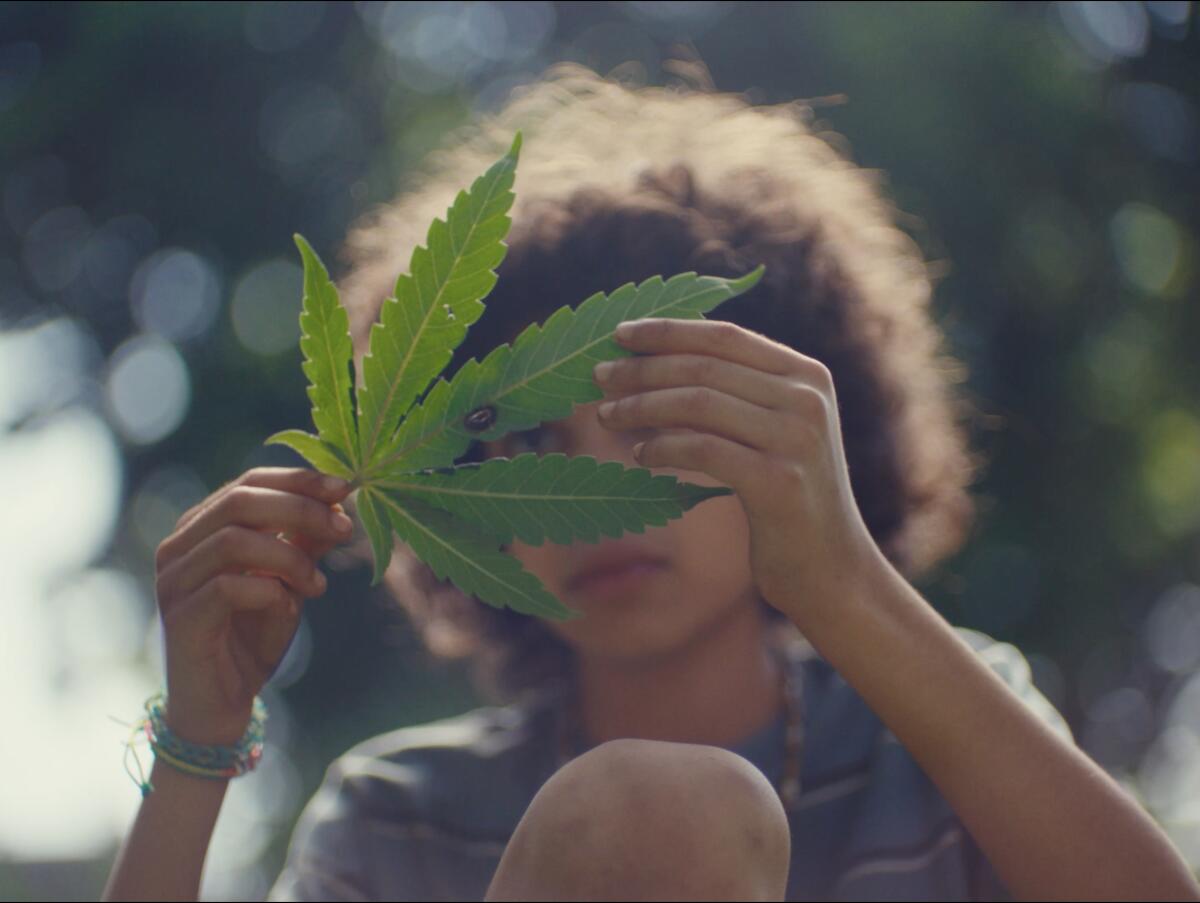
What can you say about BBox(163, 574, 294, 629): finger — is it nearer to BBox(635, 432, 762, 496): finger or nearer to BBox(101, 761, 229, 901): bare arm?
BBox(101, 761, 229, 901): bare arm

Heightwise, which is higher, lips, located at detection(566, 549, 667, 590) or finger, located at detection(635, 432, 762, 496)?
finger, located at detection(635, 432, 762, 496)

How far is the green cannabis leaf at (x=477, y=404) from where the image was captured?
615mm

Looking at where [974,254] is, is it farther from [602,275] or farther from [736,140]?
[602,275]

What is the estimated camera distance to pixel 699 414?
28.6 inches

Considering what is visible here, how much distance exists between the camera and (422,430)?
66 cm

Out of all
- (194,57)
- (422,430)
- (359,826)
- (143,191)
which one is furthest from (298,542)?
(194,57)

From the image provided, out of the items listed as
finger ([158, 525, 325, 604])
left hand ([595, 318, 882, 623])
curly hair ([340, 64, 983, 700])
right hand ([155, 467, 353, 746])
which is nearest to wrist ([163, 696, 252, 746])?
right hand ([155, 467, 353, 746])

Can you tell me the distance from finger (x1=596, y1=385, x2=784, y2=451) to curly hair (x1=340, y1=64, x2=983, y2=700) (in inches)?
16.8

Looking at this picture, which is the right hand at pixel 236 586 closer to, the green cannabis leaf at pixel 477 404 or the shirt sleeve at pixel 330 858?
the green cannabis leaf at pixel 477 404

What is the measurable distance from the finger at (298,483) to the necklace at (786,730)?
24.6 inches

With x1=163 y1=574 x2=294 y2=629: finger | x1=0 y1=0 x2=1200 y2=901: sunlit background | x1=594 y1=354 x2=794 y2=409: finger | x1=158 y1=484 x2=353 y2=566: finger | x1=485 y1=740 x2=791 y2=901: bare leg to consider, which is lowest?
x1=0 y1=0 x2=1200 y2=901: sunlit background

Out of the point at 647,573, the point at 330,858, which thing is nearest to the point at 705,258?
the point at 647,573

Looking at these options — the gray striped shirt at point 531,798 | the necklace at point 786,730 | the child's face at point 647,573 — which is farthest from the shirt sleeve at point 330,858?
the child's face at point 647,573

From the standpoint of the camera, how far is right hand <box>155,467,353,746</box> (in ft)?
2.60
